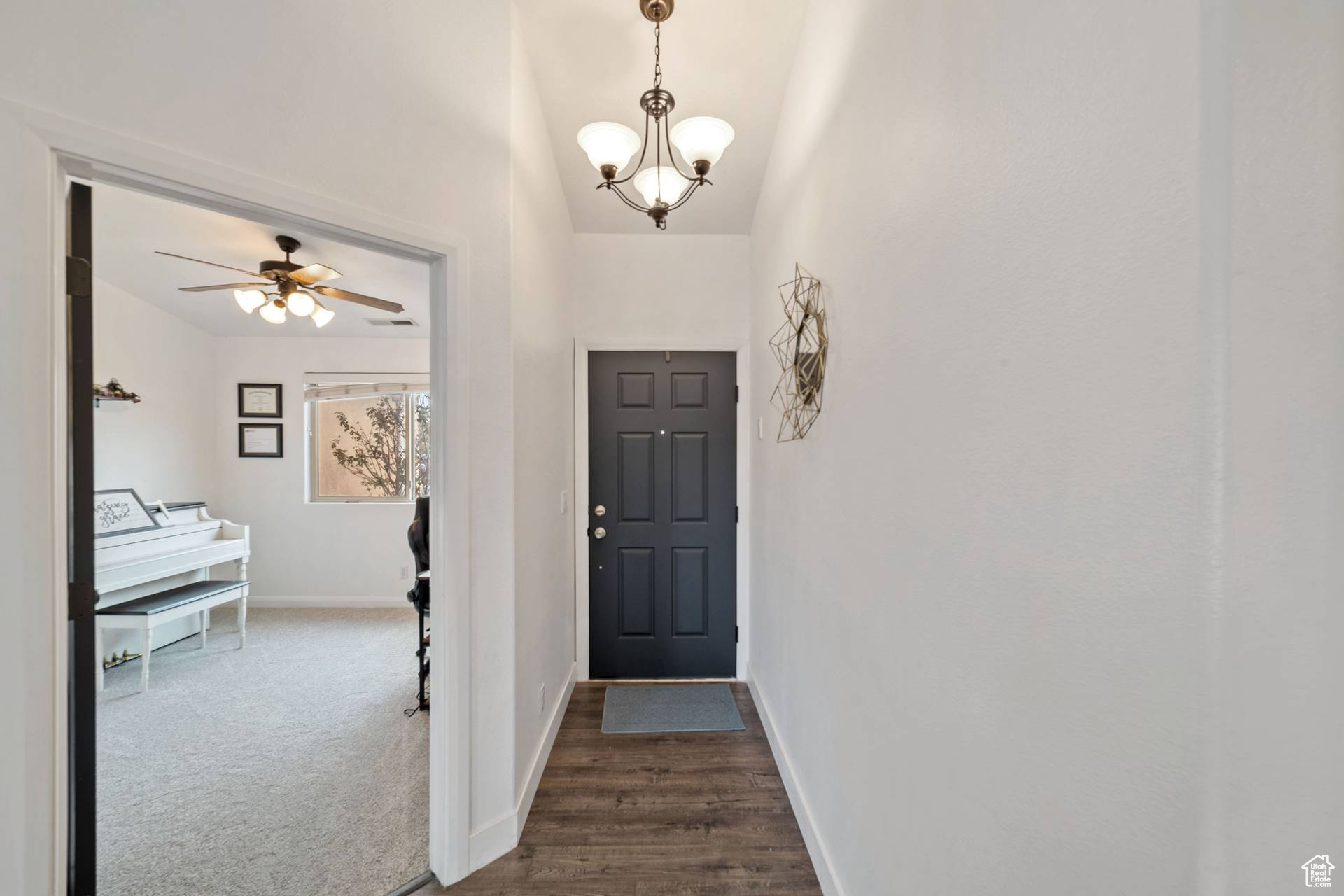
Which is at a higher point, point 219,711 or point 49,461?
point 49,461

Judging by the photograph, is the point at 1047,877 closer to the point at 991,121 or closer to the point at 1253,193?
the point at 1253,193

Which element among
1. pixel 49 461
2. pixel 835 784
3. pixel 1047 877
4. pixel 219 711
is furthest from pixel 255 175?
pixel 219 711

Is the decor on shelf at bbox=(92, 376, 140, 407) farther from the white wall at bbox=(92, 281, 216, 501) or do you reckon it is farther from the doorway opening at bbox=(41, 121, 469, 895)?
the doorway opening at bbox=(41, 121, 469, 895)

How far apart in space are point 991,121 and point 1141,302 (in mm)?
426

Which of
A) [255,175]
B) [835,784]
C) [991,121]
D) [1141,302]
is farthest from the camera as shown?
[835,784]

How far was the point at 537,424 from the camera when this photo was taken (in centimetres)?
223

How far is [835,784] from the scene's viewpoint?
1.51 meters

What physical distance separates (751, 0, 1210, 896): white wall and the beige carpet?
171 cm

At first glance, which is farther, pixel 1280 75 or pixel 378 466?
pixel 378 466

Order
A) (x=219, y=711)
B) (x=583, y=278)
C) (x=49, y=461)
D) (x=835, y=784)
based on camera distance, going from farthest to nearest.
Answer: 1. (x=583, y=278)
2. (x=219, y=711)
3. (x=835, y=784)
4. (x=49, y=461)

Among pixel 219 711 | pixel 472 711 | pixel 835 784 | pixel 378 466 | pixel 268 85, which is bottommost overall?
pixel 219 711

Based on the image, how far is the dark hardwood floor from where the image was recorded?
5.46 ft

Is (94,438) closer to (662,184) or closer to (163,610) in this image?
(662,184)

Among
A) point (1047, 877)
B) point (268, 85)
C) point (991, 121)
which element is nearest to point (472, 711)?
point (1047, 877)
